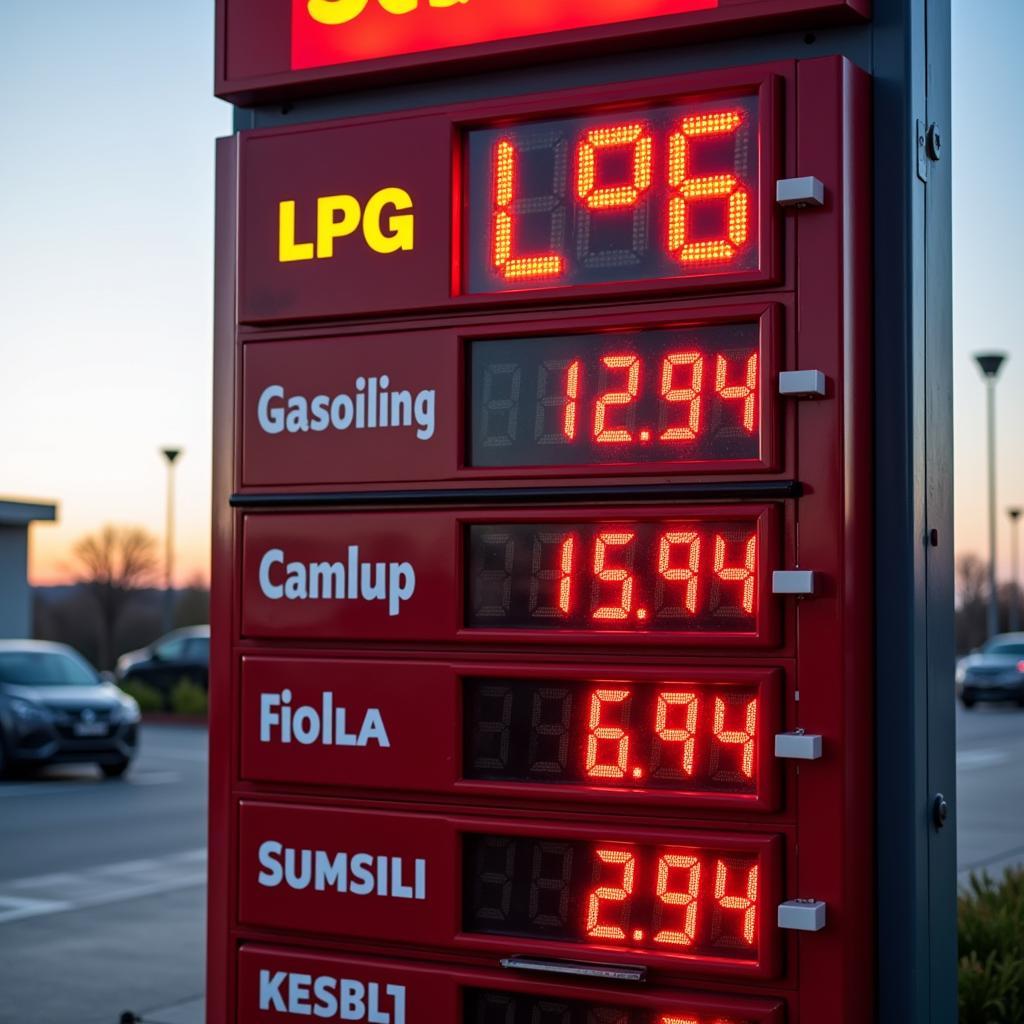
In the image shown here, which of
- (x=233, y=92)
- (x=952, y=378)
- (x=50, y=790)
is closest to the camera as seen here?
(x=952, y=378)

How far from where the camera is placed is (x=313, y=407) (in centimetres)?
461

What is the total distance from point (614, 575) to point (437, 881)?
94 cm

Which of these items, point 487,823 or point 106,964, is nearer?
point 487,823

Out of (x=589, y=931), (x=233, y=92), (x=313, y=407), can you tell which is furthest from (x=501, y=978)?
(x=233, y=92)

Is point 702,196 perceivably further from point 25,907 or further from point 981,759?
point 981,759

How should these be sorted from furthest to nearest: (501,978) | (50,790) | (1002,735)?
(1002,735) < (50,790) < (501,978)

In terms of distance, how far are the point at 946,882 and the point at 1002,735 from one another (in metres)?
24.6

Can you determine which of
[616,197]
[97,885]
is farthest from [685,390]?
[97,885]

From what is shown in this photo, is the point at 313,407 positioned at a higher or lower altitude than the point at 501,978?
higher

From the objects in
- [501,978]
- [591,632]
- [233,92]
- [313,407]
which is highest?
[233,92]

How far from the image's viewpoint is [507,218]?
437 cm

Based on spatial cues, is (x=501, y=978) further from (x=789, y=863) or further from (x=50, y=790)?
(x=50, y=790)

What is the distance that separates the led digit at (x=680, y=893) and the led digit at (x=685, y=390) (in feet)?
3.35

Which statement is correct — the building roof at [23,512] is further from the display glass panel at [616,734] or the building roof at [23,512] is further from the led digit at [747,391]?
the led digit at [747,391]
